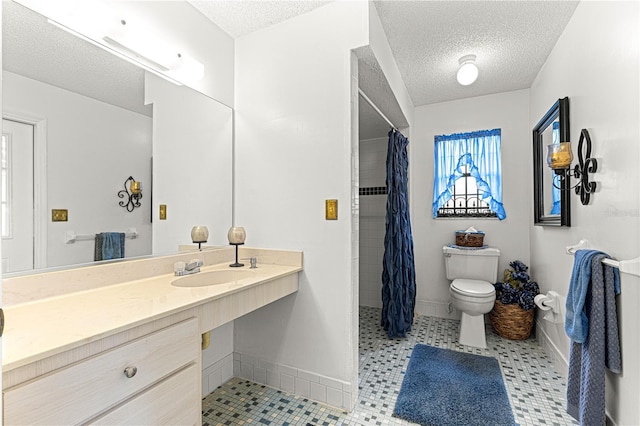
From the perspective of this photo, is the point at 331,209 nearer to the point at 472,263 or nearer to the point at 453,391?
the point at 453,391

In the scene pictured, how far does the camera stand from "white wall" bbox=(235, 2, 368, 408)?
6.03 feet

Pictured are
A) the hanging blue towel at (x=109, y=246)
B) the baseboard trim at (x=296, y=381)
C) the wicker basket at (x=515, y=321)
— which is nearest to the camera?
the hanging blue towel at (x=109, y=246)

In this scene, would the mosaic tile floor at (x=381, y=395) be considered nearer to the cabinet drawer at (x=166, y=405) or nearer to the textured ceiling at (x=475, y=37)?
the cabinet drawer at (x=166, y=405)

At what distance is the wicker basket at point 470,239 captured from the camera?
3.04m

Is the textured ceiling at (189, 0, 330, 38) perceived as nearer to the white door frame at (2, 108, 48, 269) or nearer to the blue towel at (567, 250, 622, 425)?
the white door frame at (2, 108, 48, 269)

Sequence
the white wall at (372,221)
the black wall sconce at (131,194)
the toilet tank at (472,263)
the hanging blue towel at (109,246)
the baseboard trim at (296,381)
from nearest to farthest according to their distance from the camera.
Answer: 1. the hanging blue towel at (109,246)
2. the black wall sconce at (131,194)
3. the baseboard trim at (296,381)
4. the toilet tank at (472,263)
5. the white wall at (372,221)

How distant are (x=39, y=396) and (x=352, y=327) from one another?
4.51 feet

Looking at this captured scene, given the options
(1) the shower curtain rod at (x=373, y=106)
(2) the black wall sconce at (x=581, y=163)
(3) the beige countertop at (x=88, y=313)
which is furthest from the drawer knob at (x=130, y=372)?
(2) the black wall sconce at (x=581, y=163)

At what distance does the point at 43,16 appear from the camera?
1314 millimetres

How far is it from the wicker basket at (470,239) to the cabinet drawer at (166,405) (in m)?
2.64

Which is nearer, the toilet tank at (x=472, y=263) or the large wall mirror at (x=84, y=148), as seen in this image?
the large wall mirror at (x=84, y=148)

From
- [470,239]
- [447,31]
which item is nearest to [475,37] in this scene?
[447,31]

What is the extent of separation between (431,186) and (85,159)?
2.95 m

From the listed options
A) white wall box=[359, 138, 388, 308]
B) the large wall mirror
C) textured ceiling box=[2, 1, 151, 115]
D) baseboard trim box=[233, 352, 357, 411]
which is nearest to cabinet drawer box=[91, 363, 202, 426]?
the large wall mirror
